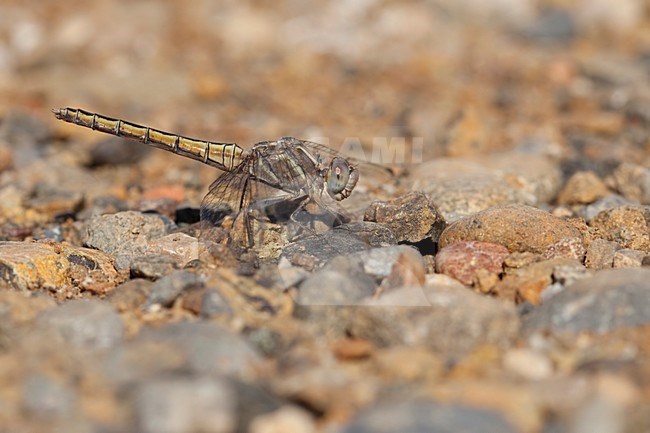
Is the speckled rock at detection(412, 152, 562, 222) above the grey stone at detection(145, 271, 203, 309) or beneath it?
above

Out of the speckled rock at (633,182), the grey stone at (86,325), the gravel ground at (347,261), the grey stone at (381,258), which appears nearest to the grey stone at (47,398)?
the gravel ground at (347,261)

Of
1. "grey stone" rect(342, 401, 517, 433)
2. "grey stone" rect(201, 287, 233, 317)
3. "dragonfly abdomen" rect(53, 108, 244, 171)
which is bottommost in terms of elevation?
"grey stone" rect(201, 287, 233, 317)

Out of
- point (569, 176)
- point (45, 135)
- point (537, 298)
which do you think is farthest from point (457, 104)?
point (537, 298)

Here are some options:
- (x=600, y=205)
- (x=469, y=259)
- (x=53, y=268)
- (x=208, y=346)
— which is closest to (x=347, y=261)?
(x=469, y=259)

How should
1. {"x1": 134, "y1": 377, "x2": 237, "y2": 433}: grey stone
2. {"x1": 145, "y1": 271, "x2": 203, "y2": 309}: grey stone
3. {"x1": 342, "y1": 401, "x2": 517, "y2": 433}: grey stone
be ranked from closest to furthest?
{"x1": 342, "y1": 401, "x2": 517, "y2": 433}: grey stone → {"x1": 134, "y1": 377, "x2": 237, "y2": 433}: grey stone → {"x1": 145, "y1": 271, "x2": 203, "y2": 309}: grey stone

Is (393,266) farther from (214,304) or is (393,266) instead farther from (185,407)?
(185,407)

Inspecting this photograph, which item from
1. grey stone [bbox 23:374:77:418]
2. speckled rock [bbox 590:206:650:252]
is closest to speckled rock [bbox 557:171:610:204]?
speckled rock [bbox 590:206:650:252]

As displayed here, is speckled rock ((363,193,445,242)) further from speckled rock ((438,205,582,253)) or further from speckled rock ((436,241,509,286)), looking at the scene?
speckled rock ((436,241,509,286))

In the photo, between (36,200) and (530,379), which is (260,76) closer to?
(36,200)
